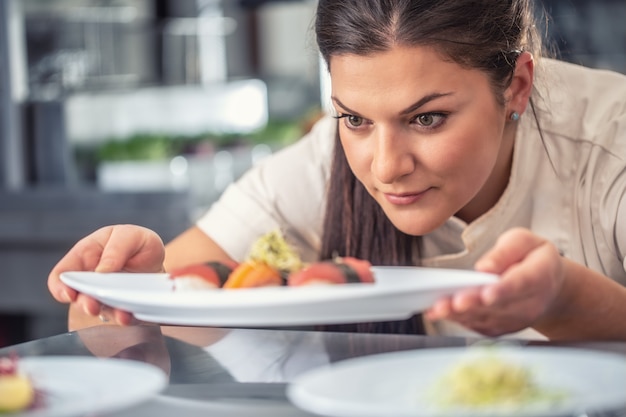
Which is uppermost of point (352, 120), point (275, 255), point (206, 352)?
point (352, 120)

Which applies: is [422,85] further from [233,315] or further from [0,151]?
[0,151]

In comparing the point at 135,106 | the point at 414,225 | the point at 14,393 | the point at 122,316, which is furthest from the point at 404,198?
the point at 135,106

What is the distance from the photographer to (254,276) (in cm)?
97

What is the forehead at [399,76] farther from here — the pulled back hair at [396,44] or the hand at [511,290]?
the hand at [511,290]

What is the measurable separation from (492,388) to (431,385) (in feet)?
0.18

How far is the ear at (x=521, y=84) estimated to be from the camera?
1.40 metres

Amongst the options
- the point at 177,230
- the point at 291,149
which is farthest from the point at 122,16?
the point at 291,149

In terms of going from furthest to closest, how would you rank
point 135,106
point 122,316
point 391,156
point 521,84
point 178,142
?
1. point 135,106
2. point 178,142
3. point 521,84
4. point 391,156
5. point 122,316

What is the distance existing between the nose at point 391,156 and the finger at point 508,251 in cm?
32

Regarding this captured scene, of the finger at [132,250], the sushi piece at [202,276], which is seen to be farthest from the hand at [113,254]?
the sushi piece at [202,276]

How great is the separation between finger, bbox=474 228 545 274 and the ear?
524 millimetres

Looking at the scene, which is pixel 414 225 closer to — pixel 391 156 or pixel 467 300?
pixel 391 156

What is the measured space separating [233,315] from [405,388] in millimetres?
183

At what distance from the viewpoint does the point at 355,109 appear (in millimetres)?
1240
